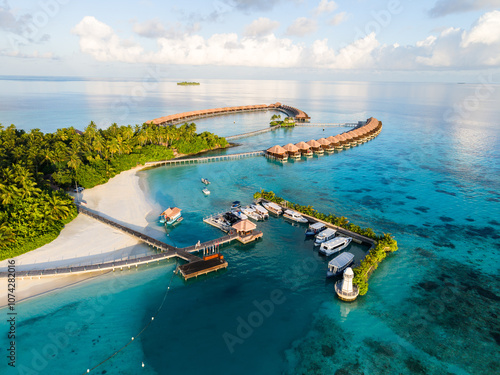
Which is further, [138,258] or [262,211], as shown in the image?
[262,211]

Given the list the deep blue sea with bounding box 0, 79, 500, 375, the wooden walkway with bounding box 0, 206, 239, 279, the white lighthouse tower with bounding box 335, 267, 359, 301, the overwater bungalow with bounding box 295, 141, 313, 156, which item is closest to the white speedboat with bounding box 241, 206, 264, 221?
the deep blue sea with bounding box 0, 79, 500, 375

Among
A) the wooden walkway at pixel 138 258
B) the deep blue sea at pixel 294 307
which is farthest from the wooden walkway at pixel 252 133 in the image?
the wooden walkway at pixel 138 258

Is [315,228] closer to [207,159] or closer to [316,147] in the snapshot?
[207,159]

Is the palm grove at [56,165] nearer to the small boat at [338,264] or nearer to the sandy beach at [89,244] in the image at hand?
the sandy beach at [89,244]

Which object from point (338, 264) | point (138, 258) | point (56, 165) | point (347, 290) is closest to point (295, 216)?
point (338, 264)

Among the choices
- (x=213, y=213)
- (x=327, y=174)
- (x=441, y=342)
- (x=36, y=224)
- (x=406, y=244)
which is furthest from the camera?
(x=327, y=174)

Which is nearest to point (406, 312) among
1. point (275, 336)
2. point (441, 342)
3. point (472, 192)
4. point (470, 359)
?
point (441, 342)

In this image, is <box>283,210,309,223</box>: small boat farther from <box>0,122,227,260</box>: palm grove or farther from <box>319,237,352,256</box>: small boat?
<box>0,122,227,260</box>: palm grove

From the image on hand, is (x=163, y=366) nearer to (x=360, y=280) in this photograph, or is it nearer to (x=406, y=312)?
(x=360, y=280)
